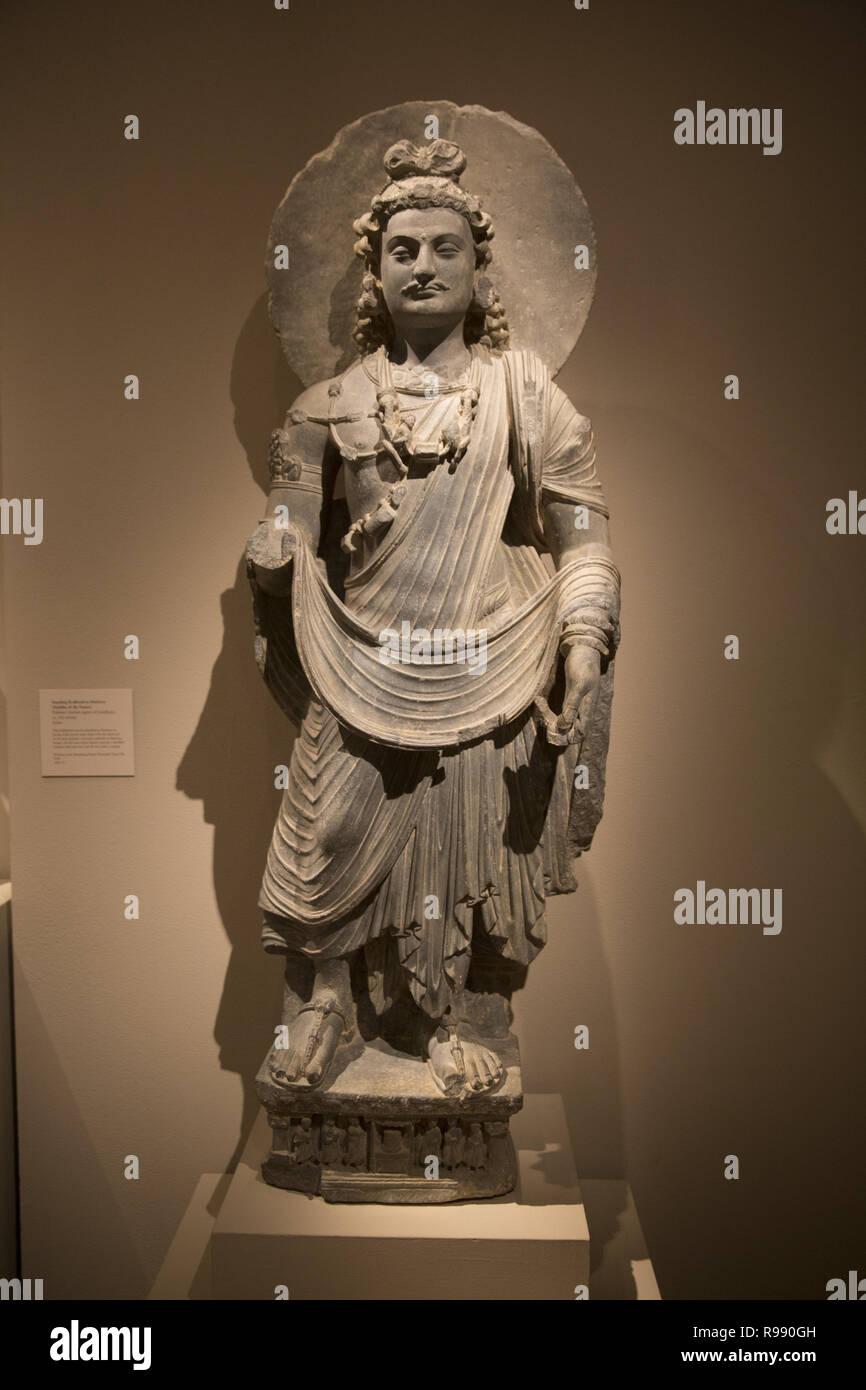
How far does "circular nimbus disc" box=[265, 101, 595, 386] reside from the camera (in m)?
3.13

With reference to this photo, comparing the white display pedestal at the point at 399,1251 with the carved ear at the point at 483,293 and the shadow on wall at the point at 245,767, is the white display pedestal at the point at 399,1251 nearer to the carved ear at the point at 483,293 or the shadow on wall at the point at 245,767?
the shadow on wall at the point at 245,767

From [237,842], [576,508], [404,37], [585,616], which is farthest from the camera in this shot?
[237,842]

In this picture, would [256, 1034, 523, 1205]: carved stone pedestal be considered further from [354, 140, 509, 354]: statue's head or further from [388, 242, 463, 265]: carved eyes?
[388, 242, 463, 265]: carved eyes

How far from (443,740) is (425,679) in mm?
151

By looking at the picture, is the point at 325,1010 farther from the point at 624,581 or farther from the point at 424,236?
the point at 424,236

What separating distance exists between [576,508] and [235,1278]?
198 cm

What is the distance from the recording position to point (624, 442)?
3.72 meters

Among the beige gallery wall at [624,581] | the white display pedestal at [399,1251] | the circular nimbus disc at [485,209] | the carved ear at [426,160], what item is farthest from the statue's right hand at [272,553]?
the white display pedestal at [399,1251]

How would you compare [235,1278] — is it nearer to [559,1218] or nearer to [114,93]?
[559,1218]

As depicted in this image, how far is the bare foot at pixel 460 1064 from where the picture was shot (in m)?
2.98

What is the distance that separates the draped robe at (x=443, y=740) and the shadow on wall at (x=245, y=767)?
0.71 metres

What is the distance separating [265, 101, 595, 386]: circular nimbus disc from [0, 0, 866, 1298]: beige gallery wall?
50 centimetres

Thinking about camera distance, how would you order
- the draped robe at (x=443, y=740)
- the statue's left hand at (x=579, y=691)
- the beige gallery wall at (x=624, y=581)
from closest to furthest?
the statue's left hand at (x=579, y=691), the draped robe at (x=443, y=740), the beige gallery wall at (x=624, y=581)

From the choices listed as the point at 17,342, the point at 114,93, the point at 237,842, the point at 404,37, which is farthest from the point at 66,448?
the point at 404,37
